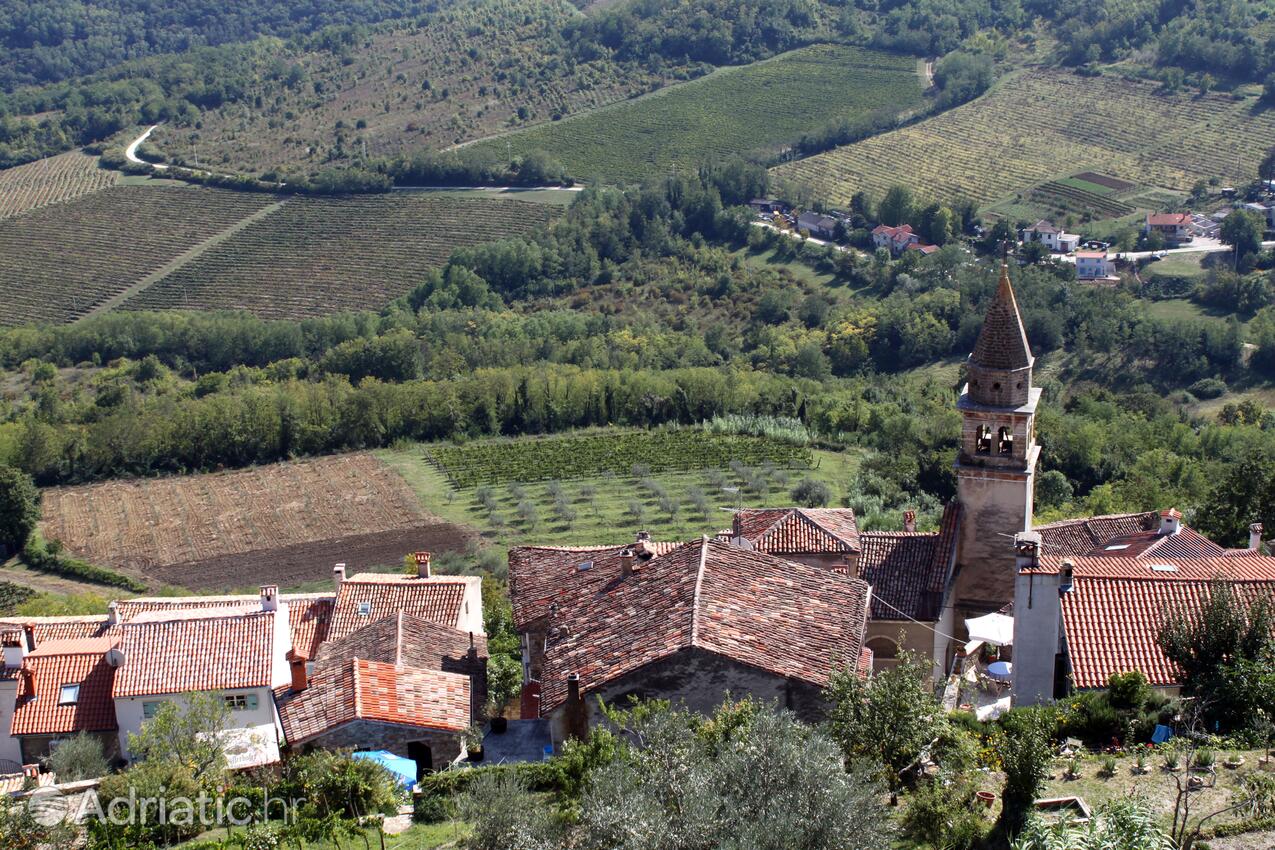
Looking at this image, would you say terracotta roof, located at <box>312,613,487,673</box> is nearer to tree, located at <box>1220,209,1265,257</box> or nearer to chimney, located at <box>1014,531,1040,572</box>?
chimney, located at <box>1014,531,1040,572</box>

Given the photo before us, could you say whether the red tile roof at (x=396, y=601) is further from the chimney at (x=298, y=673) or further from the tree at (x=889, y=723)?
the tree at (x=889, y=723)

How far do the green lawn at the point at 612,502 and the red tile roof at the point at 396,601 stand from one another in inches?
947

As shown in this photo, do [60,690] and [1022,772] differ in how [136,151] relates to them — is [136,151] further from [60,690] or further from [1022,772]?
[1022,772]

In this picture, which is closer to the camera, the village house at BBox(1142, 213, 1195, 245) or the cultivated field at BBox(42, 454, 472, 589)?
the cultivated field at BBox(42, 454, 472, 589)

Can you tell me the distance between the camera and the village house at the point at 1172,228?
357ft

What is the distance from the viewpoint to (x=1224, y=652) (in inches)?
1005

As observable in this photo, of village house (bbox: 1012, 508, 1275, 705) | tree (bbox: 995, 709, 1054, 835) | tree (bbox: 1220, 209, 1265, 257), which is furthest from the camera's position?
tree (bbox: 1220, 209, 1265, 257)

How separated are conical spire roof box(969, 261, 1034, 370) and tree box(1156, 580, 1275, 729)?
8.56 meters

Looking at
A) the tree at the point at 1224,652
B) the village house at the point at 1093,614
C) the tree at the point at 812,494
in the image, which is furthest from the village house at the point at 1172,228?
the tree at the point at 1224,652

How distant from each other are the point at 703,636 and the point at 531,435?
59708 millimetres

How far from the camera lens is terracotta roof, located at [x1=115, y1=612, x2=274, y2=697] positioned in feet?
104

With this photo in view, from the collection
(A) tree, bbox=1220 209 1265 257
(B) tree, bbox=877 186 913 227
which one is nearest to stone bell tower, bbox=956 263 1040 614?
(A) tree, bbox=1220 209 1265 257

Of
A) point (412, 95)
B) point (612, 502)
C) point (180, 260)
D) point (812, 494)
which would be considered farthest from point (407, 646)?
point (412, 95)

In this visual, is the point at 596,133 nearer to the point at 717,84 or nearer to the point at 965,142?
the point at 717,84
